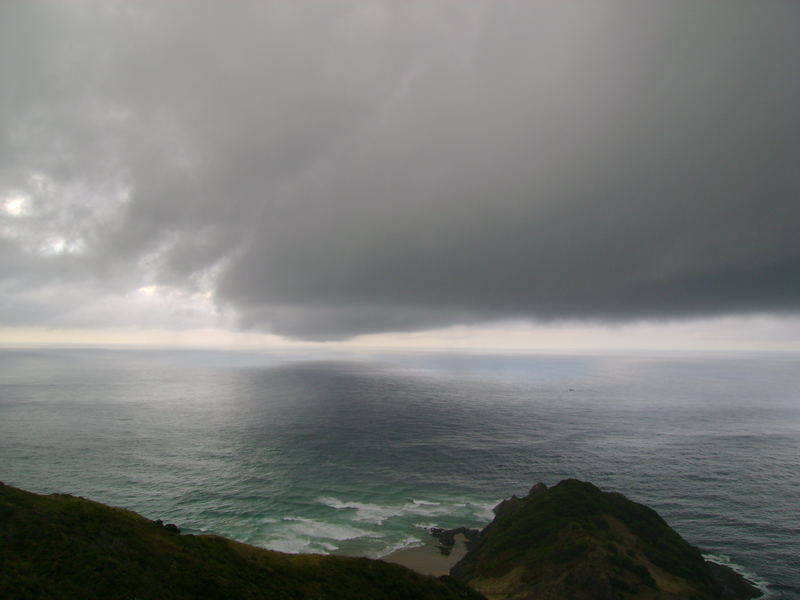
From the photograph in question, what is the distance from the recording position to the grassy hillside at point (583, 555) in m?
46.7

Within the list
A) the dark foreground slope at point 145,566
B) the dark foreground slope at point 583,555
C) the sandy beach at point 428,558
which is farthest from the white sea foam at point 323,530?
the dark foreground slope at point 145,566

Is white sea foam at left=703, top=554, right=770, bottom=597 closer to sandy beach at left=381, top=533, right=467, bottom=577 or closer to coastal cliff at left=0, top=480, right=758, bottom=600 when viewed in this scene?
coastal cliff at left=0, top=480, right=758, bottom=600

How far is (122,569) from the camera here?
32500mm

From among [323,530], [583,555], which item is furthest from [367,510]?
[583,555]

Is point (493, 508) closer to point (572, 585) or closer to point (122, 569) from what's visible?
point (572, 585)

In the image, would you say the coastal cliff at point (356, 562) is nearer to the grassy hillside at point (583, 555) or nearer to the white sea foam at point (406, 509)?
the grassy hillside at point (583, 555)

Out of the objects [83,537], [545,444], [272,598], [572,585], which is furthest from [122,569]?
[545,444]

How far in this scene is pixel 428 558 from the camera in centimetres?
5941

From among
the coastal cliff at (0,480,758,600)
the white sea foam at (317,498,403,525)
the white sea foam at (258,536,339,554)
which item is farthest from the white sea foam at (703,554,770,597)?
the white sea foam at (258,536,339,554)

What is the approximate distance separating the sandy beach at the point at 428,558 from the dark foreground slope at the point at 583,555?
1831 mm

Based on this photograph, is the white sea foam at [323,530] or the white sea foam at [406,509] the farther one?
the white sea foam at [406,509]

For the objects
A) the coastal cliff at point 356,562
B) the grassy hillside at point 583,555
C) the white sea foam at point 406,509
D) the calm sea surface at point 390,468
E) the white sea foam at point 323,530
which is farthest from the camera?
the white sea foam at point 406,509

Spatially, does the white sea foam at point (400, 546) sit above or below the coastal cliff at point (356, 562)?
below

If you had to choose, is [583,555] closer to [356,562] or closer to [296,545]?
[356,562]
